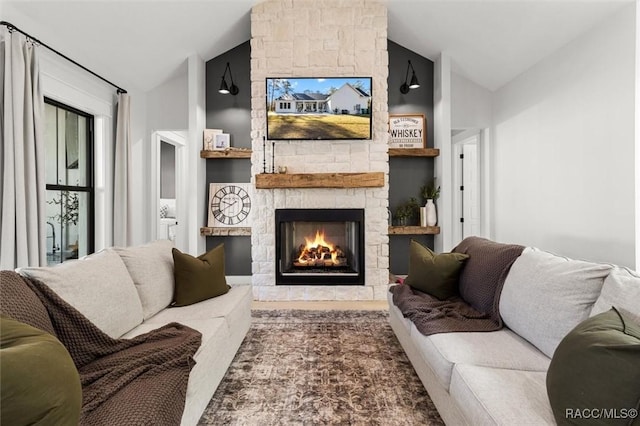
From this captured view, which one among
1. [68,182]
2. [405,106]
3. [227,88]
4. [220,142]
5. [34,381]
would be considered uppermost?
[227,88]

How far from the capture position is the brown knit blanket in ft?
4.05

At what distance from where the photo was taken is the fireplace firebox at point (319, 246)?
13.7 ft

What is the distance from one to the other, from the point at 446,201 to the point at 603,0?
7.67ft

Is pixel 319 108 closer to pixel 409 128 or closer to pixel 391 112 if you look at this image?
pixel 391 112

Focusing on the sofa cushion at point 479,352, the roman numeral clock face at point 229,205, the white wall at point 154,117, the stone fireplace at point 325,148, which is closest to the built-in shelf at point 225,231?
the roman numeral clock face at point 229,205

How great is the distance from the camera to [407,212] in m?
4.79

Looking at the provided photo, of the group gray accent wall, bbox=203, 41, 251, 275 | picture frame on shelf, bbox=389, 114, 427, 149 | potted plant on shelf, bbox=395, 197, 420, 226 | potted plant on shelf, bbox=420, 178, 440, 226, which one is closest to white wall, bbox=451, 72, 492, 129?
picture frame on shelf, bbox=389, 114, 427, 149

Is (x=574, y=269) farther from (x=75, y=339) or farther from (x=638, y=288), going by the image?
(x=75, y=339)

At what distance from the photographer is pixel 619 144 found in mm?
2916

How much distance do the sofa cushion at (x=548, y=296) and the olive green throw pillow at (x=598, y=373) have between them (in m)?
0.37

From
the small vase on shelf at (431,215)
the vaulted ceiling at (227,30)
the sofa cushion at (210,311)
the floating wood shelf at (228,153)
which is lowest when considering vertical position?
the sofa cushion at (210,311)

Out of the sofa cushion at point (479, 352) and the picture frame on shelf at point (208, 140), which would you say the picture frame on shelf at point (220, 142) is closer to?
the picture frame on shelf at point (208, 140)

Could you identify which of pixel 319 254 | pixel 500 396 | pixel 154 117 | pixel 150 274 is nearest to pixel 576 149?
pixel 319 254

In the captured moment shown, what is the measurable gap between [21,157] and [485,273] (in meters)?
3.47
